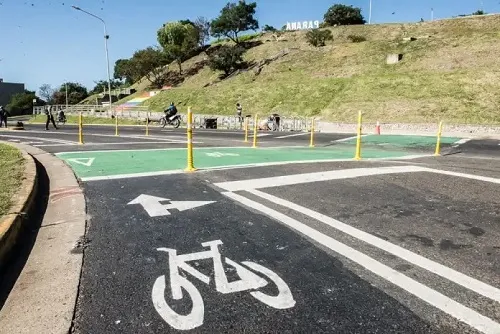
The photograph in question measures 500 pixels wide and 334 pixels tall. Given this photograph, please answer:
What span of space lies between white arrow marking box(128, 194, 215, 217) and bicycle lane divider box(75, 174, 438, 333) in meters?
0.12

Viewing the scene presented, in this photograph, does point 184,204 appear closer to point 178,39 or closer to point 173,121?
point 173,121

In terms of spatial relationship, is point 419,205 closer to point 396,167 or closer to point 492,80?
point 396,167

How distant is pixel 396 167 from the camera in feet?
30.2

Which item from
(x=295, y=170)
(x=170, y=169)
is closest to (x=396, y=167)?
(x=295, y=170)

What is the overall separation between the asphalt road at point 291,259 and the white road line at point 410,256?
0.01 meters

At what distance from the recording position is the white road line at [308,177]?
715 cm

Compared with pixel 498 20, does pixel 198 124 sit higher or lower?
lower

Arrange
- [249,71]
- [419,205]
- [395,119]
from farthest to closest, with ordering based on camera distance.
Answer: [249,71] → [395,119] → [419,205]

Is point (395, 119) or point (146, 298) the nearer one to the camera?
point (146, 298)

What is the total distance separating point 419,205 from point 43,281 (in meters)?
4.80

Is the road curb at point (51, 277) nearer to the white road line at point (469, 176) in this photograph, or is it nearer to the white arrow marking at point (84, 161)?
the white arrow marking at point (84, 161)

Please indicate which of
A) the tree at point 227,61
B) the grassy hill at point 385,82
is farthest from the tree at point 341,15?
the tree at point 227,61

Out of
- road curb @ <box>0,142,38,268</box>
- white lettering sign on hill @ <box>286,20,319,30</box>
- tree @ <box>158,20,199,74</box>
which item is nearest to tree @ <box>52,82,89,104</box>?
tree @ <box>158,20,199,74</box>

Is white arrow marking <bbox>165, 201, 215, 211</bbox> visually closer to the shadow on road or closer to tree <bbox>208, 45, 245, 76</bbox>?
the shadow on road
